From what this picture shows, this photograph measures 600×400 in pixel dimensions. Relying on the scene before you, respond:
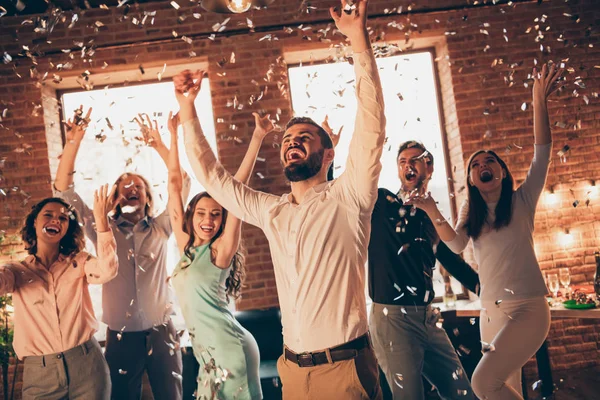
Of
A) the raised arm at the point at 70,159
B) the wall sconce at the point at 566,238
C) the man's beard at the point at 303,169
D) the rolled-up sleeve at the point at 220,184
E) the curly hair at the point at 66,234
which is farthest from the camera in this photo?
the wall sconce at the point at 566,238

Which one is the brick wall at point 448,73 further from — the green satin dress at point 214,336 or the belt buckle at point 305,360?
the belt buckle at point 305,360

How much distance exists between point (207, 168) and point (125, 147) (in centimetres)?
292

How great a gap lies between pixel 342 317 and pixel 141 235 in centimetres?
178

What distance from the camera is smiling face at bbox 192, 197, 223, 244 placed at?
266cm

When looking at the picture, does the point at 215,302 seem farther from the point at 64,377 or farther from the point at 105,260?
the point at 64,377

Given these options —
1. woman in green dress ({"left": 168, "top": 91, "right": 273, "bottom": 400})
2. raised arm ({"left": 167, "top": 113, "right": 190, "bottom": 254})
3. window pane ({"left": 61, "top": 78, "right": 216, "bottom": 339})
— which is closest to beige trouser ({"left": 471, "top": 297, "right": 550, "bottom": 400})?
woman in green dress ({"left": 168, "top": 91, "right": 273, "bottom": 400})

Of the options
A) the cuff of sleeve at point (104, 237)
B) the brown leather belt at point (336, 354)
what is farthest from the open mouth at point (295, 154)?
the cuff of sleeve at point (104, 237)

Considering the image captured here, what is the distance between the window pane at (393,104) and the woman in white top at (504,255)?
185cm

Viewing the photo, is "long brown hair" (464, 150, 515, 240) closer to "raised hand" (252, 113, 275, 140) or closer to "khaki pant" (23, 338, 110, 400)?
"raised hand" (252, 113, 275, 140)

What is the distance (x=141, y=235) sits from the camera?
3291 millimetres

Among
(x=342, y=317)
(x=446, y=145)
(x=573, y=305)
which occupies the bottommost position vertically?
(x=573, y=305)

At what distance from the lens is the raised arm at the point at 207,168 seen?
86.9 inches

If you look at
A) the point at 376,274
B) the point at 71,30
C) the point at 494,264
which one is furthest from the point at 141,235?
the point at 71,30

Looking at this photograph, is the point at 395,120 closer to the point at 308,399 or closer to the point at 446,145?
the point at 446,145
